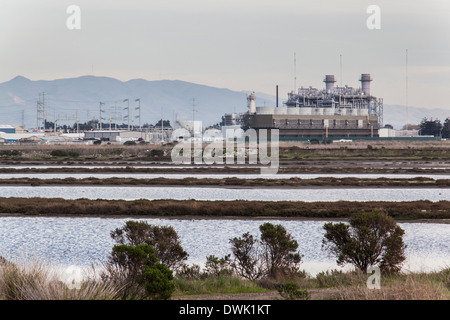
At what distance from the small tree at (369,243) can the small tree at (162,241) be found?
4.69m

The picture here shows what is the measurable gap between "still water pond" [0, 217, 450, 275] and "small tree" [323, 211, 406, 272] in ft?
2.22

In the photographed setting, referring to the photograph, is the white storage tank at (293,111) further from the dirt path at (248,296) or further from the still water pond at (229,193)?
the dirt path at (248,296)

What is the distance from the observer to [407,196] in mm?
42500

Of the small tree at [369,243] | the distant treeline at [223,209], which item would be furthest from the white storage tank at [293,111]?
the small tree at [369,243]

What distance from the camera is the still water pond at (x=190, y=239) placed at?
→ 2042cm

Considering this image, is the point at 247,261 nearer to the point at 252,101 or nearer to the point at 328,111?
the point at 328,111

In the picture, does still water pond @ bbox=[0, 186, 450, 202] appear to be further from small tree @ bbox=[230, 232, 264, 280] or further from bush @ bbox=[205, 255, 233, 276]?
bush @ bbox=[205, 255, 233, 276]

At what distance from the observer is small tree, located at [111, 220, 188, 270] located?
1725 centimetres

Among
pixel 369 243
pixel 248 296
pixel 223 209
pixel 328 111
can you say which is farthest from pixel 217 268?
pixel 328 111

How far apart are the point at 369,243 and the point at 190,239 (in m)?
9.22
